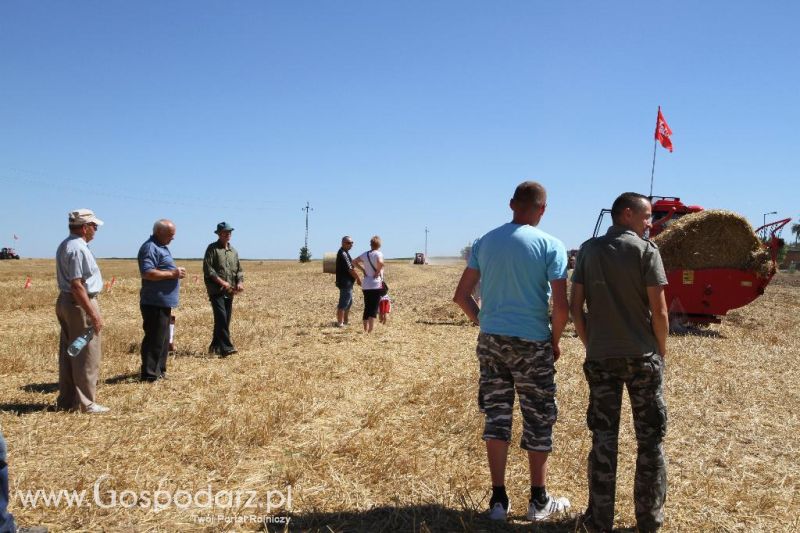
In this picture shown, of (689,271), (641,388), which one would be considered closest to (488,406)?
(641,388)

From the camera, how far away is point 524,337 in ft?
11.8

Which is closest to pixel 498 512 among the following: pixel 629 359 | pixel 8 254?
pixel 629 359

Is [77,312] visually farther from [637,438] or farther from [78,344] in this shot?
[637,438]

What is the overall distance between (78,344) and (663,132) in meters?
18.0

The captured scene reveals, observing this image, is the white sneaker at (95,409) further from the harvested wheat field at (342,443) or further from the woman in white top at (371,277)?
the woman in white top at (371,277)

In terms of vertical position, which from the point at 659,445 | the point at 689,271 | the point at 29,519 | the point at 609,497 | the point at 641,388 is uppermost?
the point at 689,271

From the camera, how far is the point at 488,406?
374 cm

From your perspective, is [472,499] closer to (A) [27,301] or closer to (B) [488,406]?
(B) [488,406]

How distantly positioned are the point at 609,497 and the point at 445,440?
192 cm

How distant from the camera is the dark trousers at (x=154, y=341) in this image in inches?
278

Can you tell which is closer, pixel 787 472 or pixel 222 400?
pixel 787 472

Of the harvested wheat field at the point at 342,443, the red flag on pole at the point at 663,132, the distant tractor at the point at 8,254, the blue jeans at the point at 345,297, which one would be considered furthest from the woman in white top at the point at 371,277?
the distant tractor at the point at 8,254

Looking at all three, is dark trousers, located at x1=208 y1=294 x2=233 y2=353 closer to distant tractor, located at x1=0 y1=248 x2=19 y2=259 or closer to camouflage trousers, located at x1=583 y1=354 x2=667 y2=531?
camouflage trousers, located at x1=583 y1=354 x2=667 y2=531

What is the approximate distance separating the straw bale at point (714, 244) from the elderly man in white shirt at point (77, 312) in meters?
10.6
